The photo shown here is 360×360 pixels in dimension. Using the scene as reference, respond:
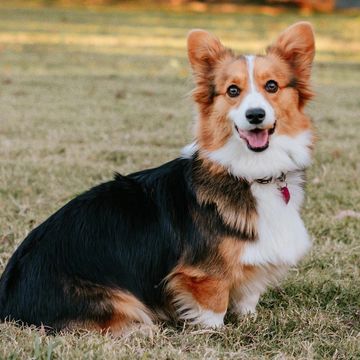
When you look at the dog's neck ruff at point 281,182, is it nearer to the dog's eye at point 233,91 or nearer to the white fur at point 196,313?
the dog's eye at point 233,91

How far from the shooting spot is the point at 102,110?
32.0 feet

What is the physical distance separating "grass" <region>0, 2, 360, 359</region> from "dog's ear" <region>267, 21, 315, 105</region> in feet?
2.00

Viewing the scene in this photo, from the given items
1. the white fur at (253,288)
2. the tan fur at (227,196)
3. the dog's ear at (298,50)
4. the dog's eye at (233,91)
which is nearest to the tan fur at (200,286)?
the white fur at (253,288)

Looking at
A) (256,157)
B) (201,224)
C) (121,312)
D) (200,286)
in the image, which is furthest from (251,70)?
(121,312)

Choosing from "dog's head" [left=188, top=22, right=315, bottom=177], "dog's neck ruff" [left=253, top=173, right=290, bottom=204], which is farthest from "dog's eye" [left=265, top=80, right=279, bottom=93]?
"dog's neck ruff" [left=253, top=173, right=290, bottom=204]

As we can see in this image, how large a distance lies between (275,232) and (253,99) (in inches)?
27.1

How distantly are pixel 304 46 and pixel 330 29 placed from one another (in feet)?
72.3

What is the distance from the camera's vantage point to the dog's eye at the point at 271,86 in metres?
3.59

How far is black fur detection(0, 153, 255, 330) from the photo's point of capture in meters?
3.38

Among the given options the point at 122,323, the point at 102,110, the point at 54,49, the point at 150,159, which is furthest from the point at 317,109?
the point at 54,49

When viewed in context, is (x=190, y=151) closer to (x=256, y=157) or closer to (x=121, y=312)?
(x=256, y=157)

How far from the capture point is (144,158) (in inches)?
277

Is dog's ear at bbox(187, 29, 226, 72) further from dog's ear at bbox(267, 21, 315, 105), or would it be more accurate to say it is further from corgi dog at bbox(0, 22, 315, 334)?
dog's ear at bbox(267, 21, 315, 105)

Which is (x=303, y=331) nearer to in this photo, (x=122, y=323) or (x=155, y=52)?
(x=122, y=323)
